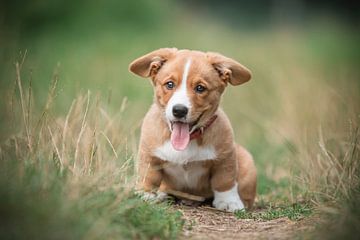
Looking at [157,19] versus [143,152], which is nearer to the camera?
[143,152]

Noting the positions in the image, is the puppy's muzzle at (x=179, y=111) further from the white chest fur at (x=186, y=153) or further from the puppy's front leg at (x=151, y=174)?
the puppy's front leg at (x=151, y=174)

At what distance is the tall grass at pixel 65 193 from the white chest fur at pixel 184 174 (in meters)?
0.61

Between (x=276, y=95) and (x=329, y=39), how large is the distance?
346 inches

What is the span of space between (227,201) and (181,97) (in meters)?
1.18

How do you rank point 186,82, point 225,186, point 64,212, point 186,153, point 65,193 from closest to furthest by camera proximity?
1. point 64,212
2. point 65,193
3. point 186,82
4. point 186,153
5. point 225,186

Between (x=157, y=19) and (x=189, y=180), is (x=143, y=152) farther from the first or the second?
(x=157, y=19)

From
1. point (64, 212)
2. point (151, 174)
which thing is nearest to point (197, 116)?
point (151, 174)

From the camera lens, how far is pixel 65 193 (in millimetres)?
4641

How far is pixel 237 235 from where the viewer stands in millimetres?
5234

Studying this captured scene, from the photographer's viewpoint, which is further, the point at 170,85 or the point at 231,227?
the point at 170,85

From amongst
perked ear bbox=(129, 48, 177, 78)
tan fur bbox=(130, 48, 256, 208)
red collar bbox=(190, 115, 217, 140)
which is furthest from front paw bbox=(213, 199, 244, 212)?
perked ear bbox=(129, 48, 177, 78)

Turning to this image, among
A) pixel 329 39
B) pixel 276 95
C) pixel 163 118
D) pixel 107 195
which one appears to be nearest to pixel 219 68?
pixel 163 118

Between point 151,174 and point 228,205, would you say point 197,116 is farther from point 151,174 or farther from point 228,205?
point 228,205

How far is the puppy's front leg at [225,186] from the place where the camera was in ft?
20.5
